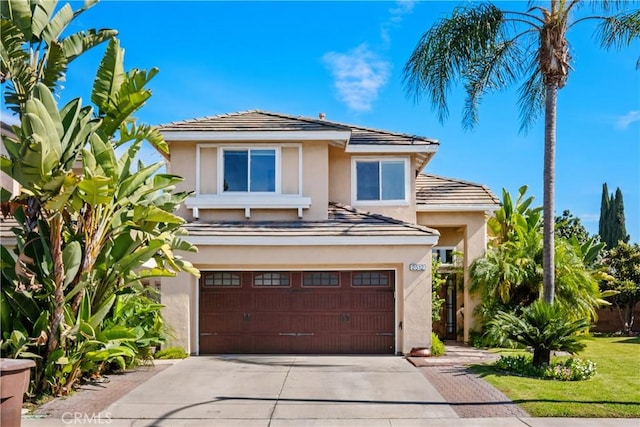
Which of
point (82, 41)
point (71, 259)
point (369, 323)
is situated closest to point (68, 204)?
point (71, 259)

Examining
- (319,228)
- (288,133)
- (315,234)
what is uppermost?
(288,133)

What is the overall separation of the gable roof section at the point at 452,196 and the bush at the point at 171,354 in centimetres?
828

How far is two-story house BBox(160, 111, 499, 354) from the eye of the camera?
15.5 m

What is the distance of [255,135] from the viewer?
16453mm

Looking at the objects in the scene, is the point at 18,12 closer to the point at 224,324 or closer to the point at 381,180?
the point at 224,324

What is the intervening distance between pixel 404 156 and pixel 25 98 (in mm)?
10808

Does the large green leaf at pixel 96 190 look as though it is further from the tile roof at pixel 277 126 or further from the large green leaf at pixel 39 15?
the tile roof at pixel 277 126

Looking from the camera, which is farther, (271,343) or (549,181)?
(271,343)

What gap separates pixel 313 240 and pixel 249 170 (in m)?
3.03

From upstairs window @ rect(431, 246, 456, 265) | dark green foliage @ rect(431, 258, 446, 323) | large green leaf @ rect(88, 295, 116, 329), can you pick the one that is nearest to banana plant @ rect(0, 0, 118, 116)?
large green leaf @ rect(88, 295, 116, 329)

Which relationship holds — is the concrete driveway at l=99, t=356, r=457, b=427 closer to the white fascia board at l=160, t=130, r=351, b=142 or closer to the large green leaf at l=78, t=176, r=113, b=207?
the large green leaf at l=78, t=176, r=113, b=207

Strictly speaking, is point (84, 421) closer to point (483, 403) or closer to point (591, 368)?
point (483, 403)

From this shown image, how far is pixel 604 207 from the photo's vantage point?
39.7 meters

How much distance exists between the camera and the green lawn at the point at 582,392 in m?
9.04
